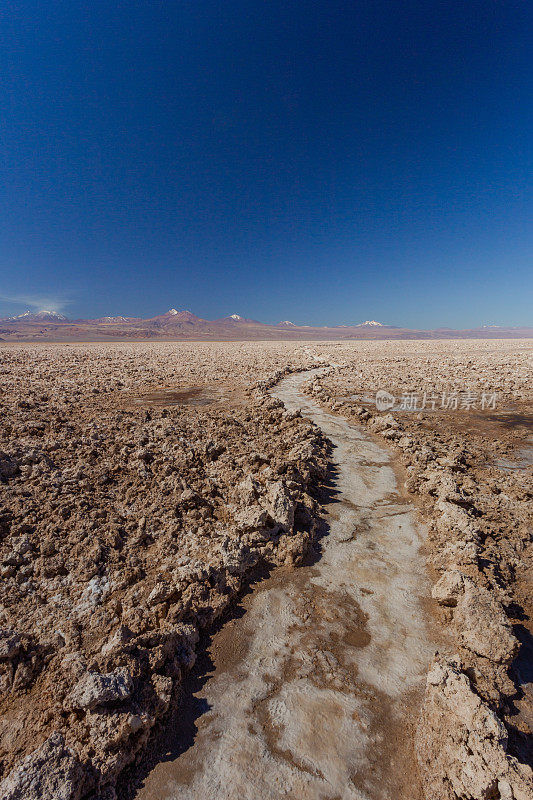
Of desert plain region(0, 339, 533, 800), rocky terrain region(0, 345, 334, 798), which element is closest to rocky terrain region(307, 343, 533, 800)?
desert plain region(0, 339, 533, 800)

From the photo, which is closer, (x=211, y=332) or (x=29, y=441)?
(x=29, y=441)

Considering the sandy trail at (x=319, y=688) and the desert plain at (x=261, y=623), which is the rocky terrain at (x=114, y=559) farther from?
the sandy trail at (x=319, y=688)

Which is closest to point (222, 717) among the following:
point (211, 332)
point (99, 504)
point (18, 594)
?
point (18, 594)

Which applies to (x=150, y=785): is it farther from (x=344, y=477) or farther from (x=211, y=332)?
(x=211, y=332)

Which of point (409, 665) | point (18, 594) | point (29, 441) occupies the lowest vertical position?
point (409, 665)

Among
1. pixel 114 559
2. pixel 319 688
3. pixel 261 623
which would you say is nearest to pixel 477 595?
pixel 319 688

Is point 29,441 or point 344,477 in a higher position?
point 29,441
